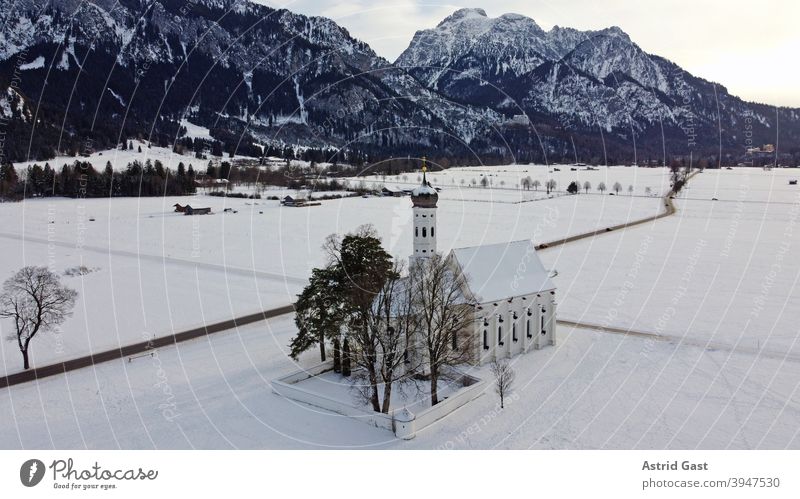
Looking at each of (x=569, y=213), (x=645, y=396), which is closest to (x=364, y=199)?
(x=569, y=213)

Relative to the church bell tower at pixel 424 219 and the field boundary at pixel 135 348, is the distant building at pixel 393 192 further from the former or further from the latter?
the church bell tower at pixel 424 219

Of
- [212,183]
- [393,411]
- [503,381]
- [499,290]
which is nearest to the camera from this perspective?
[393,411]

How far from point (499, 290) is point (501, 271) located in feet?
4.86

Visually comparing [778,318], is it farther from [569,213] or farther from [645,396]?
[569,213]

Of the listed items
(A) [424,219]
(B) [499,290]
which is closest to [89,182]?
(A) [424,219]

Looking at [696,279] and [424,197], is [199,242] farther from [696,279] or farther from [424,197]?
[696,279]

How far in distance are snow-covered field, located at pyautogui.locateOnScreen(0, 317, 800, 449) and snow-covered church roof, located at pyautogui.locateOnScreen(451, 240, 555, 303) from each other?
4293 mm

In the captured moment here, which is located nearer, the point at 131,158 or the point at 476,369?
the point at 476,369

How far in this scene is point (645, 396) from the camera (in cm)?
2909

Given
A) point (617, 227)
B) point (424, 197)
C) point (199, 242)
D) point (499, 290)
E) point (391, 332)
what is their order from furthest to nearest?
point (617, 227) < point (199, 242) < point (499, 290) < point (424, 197) < point (391, 332)

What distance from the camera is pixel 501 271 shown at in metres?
36.6

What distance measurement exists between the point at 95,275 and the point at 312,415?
3947 centimetres

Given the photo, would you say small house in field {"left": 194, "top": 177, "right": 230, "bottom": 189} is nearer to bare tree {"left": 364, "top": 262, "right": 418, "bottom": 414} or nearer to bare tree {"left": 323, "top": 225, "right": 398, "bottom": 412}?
bare tree {"left": 323, "top": 225, "right": 398, "bottom": 412}

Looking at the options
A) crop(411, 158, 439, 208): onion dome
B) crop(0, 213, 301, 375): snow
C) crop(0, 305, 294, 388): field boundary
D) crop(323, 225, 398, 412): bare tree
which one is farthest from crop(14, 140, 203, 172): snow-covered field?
crop(323, 225, 398, 412): bare tree
